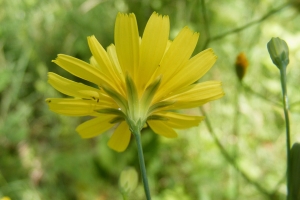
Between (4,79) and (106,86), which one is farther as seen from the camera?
(4,79)

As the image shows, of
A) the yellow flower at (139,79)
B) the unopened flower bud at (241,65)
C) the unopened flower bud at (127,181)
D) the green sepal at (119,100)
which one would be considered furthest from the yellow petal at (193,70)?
the unopened flower bud at (241,65)

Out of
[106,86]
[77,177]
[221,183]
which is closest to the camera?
[106,86]

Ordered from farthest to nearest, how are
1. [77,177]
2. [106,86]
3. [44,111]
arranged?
[44,111] → [77,177] → [106,86]

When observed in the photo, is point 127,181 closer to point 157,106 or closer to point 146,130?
point 157,106

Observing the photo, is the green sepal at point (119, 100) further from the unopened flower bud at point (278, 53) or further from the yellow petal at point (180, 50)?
the unopened flower bud at point (278, 53)

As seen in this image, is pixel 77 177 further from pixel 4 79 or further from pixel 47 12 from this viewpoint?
pixel 47 12

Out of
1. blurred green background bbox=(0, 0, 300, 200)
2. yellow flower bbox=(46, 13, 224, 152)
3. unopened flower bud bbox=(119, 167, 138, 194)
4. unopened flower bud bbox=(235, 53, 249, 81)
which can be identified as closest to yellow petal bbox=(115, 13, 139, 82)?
yellow flower bbox=(46, 13, 224, 152)

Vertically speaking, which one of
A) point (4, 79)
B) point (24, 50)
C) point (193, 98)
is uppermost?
point (24, 50)

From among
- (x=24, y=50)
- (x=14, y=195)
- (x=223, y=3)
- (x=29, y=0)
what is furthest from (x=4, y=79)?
(x=223, y=3)
